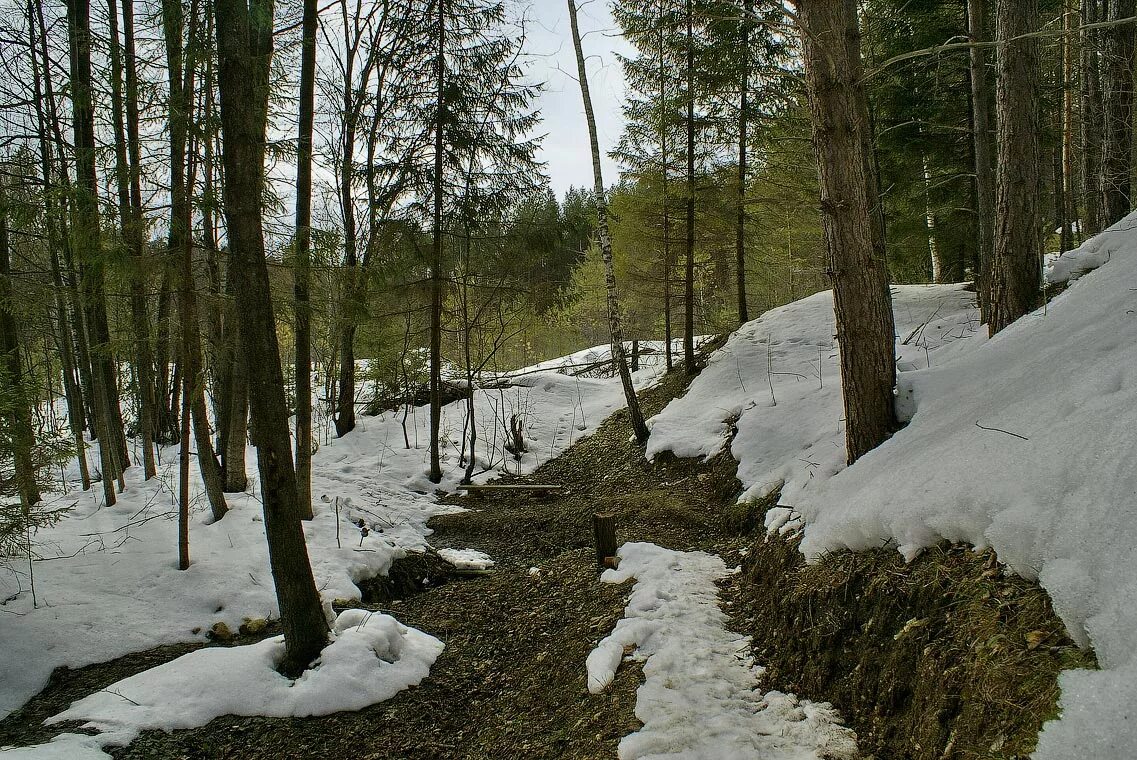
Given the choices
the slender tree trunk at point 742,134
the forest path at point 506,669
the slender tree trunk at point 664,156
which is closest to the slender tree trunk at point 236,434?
the forest path at point 506,669

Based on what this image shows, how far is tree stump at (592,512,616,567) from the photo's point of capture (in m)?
5.37

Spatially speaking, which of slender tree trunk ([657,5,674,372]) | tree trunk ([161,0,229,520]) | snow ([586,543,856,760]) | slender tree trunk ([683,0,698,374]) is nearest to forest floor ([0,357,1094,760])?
snow ([586,543,856,760])

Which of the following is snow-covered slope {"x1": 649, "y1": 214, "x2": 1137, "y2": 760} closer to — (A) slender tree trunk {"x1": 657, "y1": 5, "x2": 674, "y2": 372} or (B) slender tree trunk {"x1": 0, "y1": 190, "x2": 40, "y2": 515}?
(B) slender tree trunk {"x1": 0, "y1": 190, "x2": 40, "y2": 515}

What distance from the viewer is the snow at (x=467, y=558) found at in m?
6.62

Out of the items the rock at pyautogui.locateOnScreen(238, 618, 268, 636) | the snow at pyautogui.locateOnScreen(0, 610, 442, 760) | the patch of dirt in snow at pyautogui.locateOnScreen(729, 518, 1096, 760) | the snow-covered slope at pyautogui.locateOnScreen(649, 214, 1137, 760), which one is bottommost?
the rock at pyautogui.locateOnScreen(238, 618, 268, 636)

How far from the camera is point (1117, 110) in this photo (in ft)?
23.6

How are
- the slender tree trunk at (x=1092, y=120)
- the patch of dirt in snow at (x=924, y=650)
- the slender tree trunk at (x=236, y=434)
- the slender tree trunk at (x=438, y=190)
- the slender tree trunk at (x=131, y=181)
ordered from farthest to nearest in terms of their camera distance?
the slender tree trunk at (x=438, y=190) < the slender tree trunk at (x=1092, y=120) < the slender tree trunk at (x=236, y=434) < the slender tree trunk at (x=131, y=181) < the patch of dirt in snow at (x=924, y=650)

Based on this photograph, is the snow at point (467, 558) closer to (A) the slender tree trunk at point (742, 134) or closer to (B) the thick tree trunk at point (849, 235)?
(B) the thick tree trunk at point (849, 235)

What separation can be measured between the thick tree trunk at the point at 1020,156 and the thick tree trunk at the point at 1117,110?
281 cm

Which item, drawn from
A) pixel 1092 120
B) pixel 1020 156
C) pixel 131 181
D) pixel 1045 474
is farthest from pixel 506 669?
pixel 1092 120

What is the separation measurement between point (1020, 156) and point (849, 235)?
246 cm

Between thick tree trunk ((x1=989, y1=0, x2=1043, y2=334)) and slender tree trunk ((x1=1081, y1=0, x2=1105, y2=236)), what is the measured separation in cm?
247

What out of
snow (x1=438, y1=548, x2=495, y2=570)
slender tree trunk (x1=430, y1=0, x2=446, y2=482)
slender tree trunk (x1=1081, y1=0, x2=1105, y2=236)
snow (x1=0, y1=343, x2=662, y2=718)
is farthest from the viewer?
slender tree trunk (x1=430, y1=0, x2=446, y2=482)

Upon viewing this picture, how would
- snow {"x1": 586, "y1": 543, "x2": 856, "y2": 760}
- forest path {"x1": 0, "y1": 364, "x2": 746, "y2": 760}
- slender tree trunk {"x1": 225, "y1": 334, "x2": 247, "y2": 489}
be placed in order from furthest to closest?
1. slender tree trunk {"x1": 225, "y1": 334, "x2": 247, "y2": 489}
2. forest path {"x1": 0, "y1": 364, "x2": 746, "y2": 760}
3. snow {"x1": 586, "y1": 543, "x2": 856, "y2": 760}
